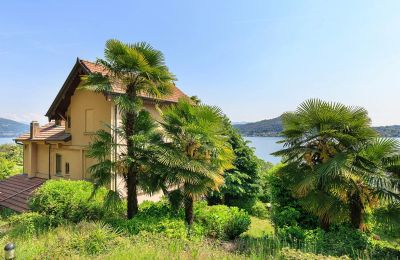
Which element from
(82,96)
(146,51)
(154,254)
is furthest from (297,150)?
(82,96)

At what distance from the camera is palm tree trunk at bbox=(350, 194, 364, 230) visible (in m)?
8.64

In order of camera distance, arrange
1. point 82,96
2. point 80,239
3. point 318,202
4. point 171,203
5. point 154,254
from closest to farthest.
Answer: point 154,254 < point 80,239 < point 318,202 < point 171,203 < point 82,96

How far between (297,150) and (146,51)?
7.06 metres

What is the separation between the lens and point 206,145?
983 centimetres

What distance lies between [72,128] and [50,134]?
3095 mm

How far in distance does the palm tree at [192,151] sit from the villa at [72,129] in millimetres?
5334

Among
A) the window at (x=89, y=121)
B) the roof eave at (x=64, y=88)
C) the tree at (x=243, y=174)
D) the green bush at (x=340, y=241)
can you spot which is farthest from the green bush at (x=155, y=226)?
the roof eave at (x=64, y=88)

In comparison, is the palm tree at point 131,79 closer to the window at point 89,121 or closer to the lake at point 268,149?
the lake at point 268,149

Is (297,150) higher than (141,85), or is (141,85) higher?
(141,85)

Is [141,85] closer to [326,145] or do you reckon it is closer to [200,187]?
[200,187]

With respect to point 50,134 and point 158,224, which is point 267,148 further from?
point 50,134

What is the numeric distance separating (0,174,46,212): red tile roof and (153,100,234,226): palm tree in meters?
10.7

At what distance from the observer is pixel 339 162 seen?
7.83 meters

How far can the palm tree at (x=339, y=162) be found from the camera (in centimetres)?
786
